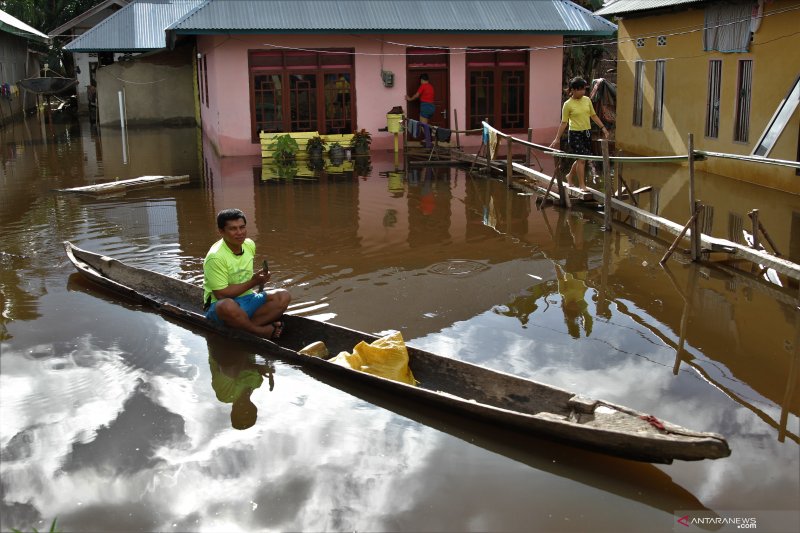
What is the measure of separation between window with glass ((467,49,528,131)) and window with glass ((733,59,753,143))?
8138 mm

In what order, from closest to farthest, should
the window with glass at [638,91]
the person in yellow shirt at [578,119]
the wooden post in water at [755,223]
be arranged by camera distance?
the wooden post in water at [755,223] → the person in yellow shirt at [578,119] → the window with glass at [638,91]

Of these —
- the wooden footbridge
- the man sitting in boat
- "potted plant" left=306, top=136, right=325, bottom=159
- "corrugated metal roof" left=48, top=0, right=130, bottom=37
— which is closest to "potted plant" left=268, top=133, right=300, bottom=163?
"potted plant" left=306, top=136, right=325, bottom=159

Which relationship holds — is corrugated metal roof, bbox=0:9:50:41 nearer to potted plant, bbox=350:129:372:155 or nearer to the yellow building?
potted plant, bbox=350:129:372:155

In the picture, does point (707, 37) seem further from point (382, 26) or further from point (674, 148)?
point (382, 26)

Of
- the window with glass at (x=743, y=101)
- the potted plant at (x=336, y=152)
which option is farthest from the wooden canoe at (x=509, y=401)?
the potted plant at (x=336, y=152)

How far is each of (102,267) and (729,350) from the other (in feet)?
23.5

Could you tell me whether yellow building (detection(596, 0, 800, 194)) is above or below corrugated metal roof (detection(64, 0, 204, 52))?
below

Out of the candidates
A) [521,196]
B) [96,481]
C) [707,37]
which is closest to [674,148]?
[707,37]

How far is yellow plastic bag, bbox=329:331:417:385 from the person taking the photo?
7055 millimetres

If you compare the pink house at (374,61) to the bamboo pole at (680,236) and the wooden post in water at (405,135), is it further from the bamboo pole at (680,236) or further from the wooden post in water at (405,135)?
the bamboo pole at (680,236)

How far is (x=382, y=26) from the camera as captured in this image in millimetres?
22469

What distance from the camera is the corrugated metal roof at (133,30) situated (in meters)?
32.7

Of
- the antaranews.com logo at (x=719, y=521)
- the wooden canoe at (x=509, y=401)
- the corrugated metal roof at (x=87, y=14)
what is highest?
the corrugated metal roof at (x=87, y=14)

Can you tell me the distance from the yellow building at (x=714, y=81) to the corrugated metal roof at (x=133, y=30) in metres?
17.6
